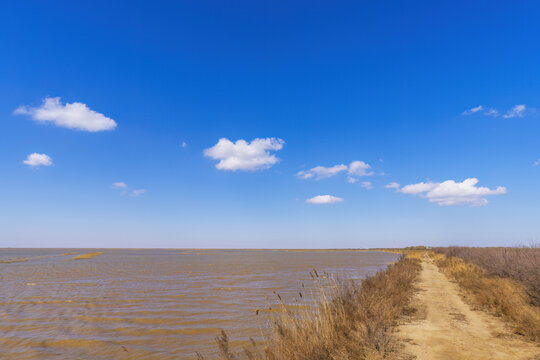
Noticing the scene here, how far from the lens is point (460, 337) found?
7.45m

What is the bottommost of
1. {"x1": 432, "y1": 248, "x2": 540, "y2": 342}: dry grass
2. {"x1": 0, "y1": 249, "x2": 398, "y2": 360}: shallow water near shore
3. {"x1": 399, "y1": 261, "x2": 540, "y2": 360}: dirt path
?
{"x1": 0, "y1": 249, "x2": 398, "y2": 360}: shallow water near shore

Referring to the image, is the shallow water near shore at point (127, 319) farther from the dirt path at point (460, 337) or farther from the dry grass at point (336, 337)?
the dirt path at point (460, 337)

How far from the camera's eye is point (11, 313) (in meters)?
11.7

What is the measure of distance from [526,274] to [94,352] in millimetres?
15419

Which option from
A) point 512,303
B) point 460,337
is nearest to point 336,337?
point 460,337

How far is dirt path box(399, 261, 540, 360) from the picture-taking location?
20.7 ft

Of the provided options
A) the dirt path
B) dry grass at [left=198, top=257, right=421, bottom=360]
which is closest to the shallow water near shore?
dry grass at [left=198, top=257, right=421, bottom=360]

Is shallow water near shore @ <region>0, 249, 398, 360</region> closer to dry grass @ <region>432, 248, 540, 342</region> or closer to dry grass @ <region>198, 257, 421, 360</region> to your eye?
dry grass @ <region>198, 257, 421, 360</region>

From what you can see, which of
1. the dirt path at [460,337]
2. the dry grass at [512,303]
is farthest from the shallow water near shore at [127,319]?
the dry grass at [512,303]

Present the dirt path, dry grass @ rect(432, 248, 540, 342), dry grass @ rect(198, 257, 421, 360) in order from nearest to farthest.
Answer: dry grass @ rect(198, 257, 421, 360)
the dirt path
dry grass @ rect(432, 248, 540, 342)

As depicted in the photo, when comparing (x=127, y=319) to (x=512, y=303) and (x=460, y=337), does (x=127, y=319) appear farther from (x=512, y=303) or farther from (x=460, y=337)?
(x=512, y=303)

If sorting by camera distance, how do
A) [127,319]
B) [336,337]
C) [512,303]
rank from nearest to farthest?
[336,337]
[512,303]
[127,319]

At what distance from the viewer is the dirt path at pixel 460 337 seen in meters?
6.30

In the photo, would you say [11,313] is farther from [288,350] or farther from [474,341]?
[474,341]
